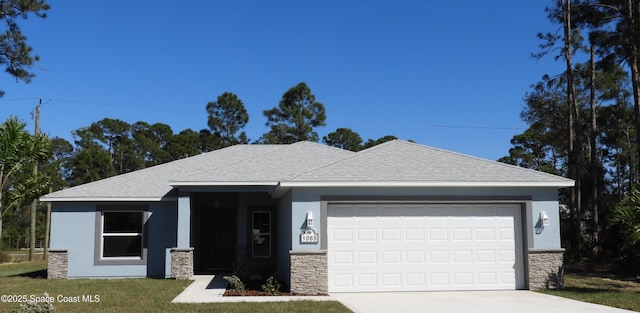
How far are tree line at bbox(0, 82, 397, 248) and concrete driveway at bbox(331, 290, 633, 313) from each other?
25119mm

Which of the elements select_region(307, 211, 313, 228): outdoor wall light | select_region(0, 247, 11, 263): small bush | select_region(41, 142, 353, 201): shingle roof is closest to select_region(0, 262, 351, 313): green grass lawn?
select_region(307, 211, 313, 228): outdoor wall light

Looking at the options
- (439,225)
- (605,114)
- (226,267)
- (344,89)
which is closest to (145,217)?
(226,267)

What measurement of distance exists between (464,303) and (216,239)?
33.9ft

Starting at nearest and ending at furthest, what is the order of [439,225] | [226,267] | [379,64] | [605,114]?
[439,225] → [226,267] → [379,64] → [605,114]

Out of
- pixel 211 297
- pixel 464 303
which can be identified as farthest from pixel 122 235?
pixel 464 303

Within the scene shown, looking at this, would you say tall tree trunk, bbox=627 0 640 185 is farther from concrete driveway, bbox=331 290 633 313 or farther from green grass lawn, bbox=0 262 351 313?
green grass lawn, bbox=0 262 351 313

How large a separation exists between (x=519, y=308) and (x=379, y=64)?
18.6 meters

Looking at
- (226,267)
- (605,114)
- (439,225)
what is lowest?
(226,267)

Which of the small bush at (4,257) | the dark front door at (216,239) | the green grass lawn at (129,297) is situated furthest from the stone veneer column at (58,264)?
the small bush at (4,257)

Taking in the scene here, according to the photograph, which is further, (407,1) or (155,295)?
(407,1)

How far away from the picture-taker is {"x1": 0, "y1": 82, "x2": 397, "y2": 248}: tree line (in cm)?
3872

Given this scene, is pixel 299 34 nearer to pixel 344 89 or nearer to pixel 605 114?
pixel 344 89

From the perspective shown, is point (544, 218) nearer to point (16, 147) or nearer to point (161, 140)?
point (16, 147)

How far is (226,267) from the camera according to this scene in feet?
61.6
